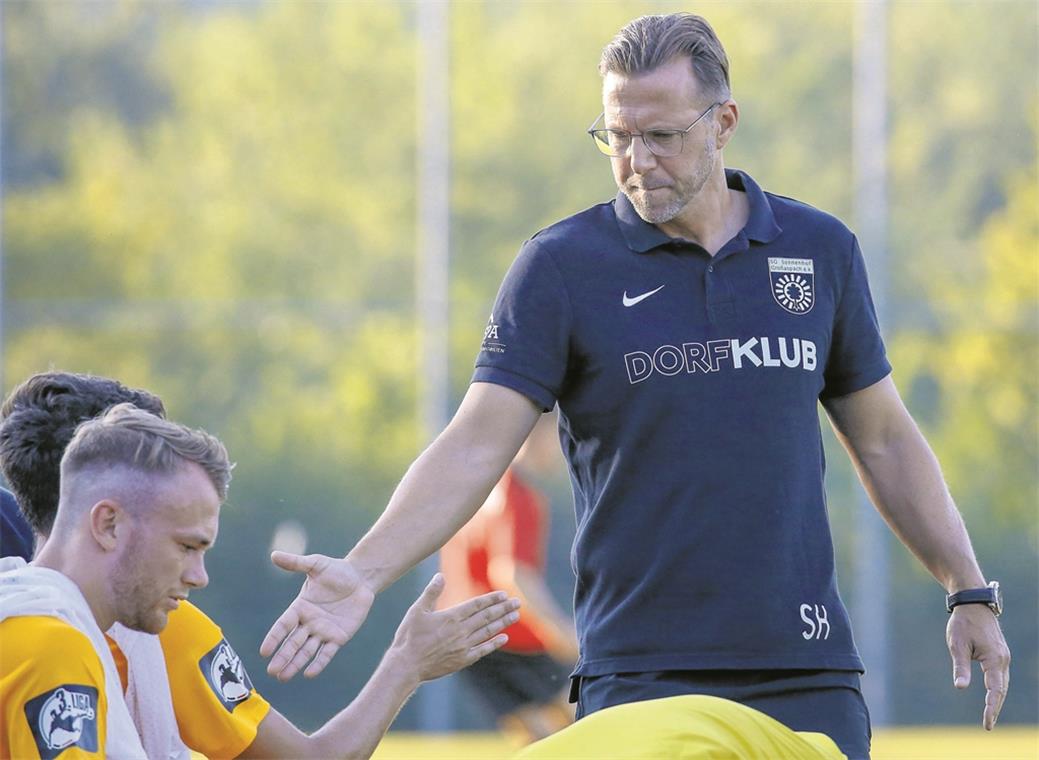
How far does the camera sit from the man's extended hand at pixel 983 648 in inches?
140

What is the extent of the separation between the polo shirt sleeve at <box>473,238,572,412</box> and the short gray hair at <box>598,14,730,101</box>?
41cm

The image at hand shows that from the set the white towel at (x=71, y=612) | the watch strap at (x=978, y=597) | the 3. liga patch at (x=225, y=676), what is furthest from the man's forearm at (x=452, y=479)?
the watch strap at (x=978, y=597)

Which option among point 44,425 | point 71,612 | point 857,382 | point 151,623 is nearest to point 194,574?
point 151,623

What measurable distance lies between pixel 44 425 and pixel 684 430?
3.93 ft

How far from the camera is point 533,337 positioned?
338 cm

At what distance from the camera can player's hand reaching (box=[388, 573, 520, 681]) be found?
327 cm

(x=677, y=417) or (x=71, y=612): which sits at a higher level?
(x=677, y=417)

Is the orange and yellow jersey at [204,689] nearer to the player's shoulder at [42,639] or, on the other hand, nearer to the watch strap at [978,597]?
the player's shoulder at [42,639]

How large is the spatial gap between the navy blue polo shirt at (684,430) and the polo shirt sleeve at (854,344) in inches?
2.7

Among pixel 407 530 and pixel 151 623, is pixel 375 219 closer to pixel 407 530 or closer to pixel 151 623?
pixel 407 530

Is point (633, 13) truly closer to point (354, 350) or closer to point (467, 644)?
point (354, 350)

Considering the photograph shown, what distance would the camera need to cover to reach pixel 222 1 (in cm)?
1434

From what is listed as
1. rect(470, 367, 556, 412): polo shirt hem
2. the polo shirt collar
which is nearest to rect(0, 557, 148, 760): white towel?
rect(470, 367, 556, 412): polo shirt hem

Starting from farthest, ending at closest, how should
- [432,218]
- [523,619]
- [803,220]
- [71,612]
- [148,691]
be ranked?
[432,218] → [523,619] → [803,220] → [148,691] → [71,612]
